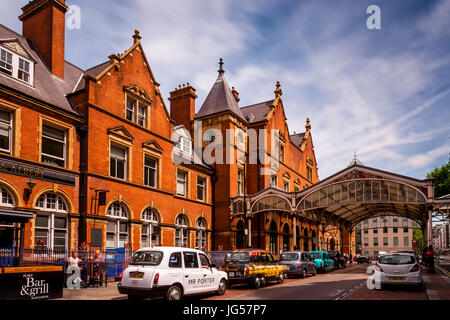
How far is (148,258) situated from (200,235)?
66.0 feet

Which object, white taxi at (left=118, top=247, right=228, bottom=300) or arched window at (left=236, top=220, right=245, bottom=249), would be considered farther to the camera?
arched window at (left=236, top=220, right=245, bottom=249)

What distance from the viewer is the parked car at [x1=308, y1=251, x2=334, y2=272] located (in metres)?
30.0

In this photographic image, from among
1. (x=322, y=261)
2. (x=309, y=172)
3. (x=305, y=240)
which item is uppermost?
(x=309, y=172)

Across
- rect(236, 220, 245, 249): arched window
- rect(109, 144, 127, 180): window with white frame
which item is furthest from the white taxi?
rect(236, 220, 245, 249): arched window

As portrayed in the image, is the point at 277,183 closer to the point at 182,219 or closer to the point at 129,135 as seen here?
the point at 182,219

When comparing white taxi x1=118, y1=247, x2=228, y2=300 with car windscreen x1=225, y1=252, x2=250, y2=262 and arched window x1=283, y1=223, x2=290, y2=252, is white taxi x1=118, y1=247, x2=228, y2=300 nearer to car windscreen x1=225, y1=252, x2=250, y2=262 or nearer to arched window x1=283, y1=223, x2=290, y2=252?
car windscreen x1=225, y1=252, x2=250, y2=262

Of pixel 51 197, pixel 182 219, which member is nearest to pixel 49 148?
pixel 51 197

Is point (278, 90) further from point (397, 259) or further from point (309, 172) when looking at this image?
point (397, 259)

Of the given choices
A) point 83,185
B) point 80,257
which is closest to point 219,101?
point 83,185

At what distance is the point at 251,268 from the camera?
1862 centimetres

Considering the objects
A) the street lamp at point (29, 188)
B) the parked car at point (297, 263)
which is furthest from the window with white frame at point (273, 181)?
the street lamp at point (29, 188)

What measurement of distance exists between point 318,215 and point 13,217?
31365mm

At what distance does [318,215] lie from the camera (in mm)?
40344

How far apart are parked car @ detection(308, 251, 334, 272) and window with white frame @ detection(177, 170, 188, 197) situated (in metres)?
10.7
